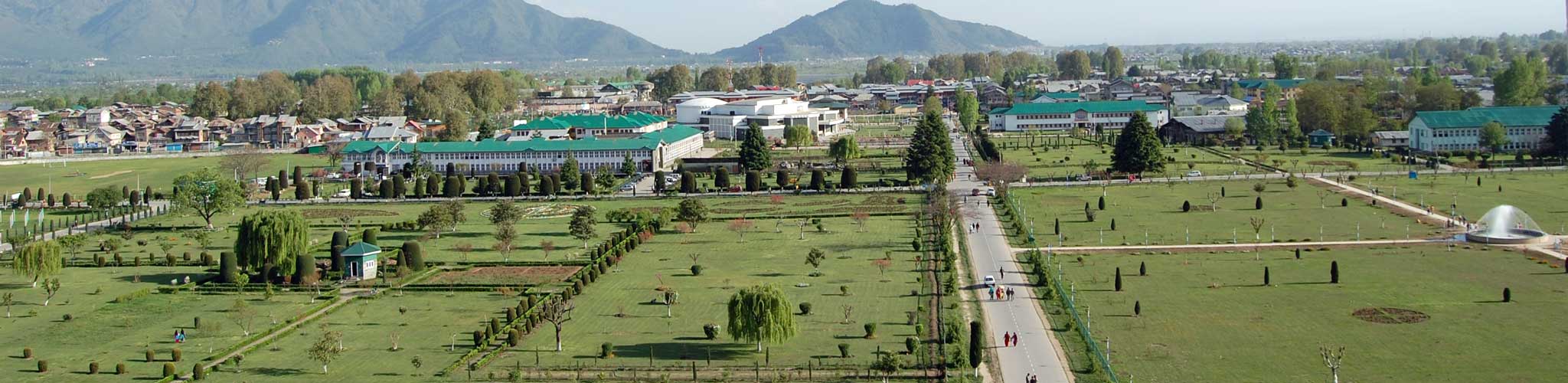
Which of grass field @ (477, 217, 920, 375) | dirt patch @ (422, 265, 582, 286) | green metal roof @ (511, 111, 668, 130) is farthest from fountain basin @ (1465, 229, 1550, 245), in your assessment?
green metal roof @ (511, 111, 668, 130)

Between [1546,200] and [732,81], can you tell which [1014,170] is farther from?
[732,81]

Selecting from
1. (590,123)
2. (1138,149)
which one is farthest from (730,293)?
(590,123)

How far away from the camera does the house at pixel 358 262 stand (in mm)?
37469

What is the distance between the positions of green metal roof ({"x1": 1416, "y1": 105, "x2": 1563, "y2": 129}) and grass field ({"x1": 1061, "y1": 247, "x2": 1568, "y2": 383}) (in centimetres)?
3527

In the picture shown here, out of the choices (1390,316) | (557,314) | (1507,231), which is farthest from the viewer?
(1507,231)

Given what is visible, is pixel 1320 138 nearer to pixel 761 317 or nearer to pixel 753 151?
pixel 753 151

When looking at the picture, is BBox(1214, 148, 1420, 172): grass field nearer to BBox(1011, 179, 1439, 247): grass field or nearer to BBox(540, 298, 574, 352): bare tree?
BBox(1011, 179, 1439, 247): grass field

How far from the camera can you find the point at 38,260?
3644 centimetres

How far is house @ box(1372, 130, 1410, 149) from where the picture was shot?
7406 cm

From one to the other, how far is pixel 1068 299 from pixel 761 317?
772 centimetres

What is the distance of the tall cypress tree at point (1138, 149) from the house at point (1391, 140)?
1887cm

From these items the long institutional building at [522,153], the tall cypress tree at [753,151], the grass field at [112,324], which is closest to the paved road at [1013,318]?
the grass field at [112,324]

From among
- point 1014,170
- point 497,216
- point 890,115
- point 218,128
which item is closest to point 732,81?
point 890,115

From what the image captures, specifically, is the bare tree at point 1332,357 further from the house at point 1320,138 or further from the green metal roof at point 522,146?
the house at point 1320,138
